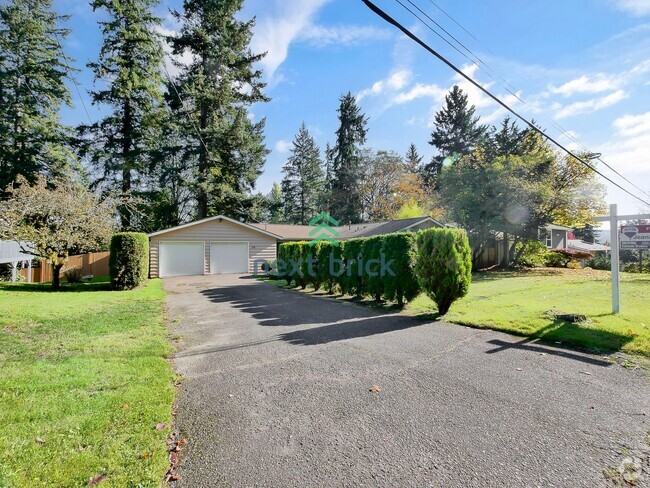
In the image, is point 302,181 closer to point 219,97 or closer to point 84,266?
point 219,97

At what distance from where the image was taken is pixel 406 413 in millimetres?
3080

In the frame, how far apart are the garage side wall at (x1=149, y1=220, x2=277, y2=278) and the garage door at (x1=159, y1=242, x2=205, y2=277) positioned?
9.4 inches

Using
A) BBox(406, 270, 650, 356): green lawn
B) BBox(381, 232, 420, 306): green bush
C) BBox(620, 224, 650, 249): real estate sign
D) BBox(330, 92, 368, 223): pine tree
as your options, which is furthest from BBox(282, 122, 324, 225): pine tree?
BBox(620, 224, 650, 249): real estate sign

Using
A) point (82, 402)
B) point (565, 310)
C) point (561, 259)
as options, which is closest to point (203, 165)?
point (82, 402)

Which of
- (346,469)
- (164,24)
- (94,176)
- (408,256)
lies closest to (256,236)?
(94,176)

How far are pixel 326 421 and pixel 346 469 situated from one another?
0.67 meters

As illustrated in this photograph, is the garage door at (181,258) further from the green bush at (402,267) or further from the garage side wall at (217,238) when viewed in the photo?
the green bush at (402,267)

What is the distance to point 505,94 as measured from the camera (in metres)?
6.76

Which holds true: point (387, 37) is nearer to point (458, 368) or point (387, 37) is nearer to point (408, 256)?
point (408, 256)

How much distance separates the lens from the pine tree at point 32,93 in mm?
19672

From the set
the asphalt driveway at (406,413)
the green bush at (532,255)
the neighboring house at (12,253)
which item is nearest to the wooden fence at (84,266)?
the neighboring house at (12,253)

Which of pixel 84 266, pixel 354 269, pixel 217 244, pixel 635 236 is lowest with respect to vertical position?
pixel 84 266

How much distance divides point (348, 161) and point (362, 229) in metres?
14.9

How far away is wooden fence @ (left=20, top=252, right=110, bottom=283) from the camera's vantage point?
65.2 ft
